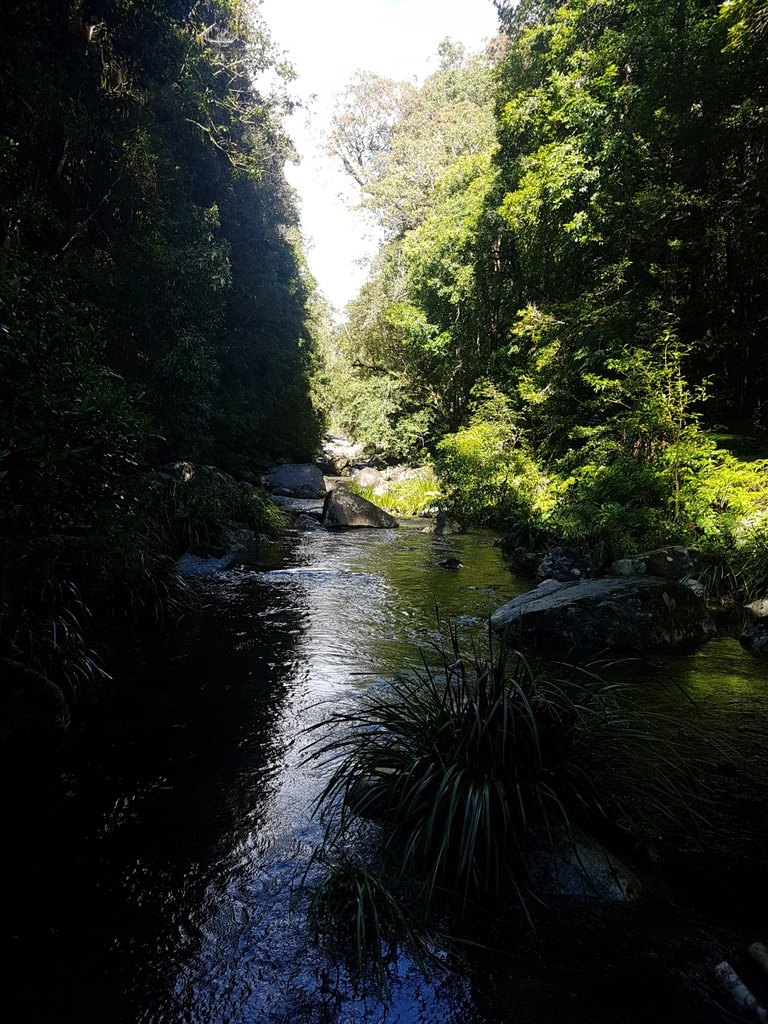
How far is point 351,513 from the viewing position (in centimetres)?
1700

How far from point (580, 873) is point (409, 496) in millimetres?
19435

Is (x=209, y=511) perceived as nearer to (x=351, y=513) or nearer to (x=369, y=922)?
(x=351, y=513)

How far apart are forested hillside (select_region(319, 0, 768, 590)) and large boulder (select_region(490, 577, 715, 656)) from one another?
2159mm

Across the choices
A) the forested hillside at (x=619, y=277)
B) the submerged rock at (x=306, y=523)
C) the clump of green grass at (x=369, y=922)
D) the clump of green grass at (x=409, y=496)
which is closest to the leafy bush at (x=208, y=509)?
the submerged rock at (x=306, y=523)

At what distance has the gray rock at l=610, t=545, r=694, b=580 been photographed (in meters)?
7.77

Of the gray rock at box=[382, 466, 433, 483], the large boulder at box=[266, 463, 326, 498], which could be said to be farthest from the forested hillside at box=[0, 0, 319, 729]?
the gray rock at box=[382, 466, 433, 483]

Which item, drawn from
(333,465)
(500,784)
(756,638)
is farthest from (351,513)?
(333,465)

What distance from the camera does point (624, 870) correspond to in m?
2.45

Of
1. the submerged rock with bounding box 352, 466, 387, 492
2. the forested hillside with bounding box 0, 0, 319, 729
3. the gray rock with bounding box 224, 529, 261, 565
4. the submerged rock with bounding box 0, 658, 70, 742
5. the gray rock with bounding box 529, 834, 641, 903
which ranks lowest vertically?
the gray rock with bounding box 224, 529, 261, 565

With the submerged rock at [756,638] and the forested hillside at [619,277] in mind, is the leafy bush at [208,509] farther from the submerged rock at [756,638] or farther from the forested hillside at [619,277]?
the submerged rock at [756,638]

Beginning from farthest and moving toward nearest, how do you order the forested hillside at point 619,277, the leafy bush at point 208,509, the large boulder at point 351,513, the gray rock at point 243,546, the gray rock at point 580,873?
the large boulder at point 351,513 → the gray rock at point 243,546 → the leafy bush at point 208,509 → the forested hillside at point 619,277 → the gray rock at point 580,873

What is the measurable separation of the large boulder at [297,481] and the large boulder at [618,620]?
59.3 ft

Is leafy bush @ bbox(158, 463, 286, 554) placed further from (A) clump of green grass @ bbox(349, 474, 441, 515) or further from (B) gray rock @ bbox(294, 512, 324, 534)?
(A) clump of green grass @ bbox(349, 474, 441, 515)

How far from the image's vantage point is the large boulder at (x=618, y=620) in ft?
19.2
